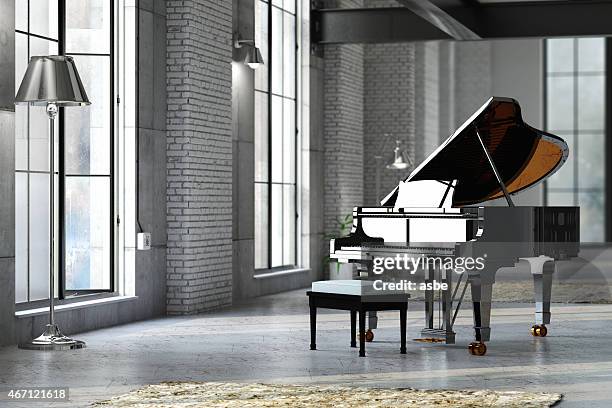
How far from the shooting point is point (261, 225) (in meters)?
12.8

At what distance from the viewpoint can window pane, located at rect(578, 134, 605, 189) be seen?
79.8 ft

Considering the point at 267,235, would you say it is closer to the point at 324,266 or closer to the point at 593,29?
the point at 324,266

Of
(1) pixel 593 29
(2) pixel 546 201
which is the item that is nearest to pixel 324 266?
(1) pixel 593 29

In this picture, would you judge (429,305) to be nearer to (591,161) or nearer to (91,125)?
(91,125)

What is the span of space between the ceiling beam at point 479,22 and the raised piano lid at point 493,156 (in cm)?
359

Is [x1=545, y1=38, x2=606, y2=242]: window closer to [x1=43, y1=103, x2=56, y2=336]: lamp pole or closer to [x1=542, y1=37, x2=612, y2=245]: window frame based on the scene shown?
[x1=542, y1=37, x2=612, y2=245]: window frame

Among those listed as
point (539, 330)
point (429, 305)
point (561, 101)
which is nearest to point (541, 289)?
point (539, 330)

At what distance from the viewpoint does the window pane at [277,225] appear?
13188mm

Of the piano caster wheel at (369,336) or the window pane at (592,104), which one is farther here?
the window pane at (592,104)

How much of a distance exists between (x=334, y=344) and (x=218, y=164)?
317cm

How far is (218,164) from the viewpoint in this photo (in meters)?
11.0

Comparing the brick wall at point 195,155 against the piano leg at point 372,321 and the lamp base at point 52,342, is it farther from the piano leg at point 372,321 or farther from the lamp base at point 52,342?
the lamp base at point 52,342

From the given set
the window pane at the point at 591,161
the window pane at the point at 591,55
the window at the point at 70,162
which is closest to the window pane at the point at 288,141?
the window at the point at 70,162

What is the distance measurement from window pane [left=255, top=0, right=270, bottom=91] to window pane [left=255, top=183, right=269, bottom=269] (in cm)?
117
